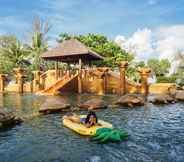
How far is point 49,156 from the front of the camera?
1059 cm

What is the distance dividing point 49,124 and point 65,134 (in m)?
2.37

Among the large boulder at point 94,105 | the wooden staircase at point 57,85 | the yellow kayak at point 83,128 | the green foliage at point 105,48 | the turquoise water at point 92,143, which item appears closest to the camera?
the turquoise water at point 92,143

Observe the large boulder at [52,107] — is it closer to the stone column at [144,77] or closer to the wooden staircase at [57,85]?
the wooden staircase at [57,85]

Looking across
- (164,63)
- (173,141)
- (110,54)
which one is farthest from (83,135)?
(164,63)

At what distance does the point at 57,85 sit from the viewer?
31703 millimetres

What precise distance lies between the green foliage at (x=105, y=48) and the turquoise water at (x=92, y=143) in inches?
1055

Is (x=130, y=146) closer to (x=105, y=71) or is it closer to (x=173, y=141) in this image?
(x=173, y=141)

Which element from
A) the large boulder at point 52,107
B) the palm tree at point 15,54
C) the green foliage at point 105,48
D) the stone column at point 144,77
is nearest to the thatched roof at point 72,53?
the stone column at point 144,77

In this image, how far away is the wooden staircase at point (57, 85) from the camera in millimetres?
31156

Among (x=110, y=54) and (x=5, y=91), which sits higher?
(x=110, y=54)

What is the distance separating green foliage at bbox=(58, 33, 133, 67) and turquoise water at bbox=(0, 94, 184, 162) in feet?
87.9

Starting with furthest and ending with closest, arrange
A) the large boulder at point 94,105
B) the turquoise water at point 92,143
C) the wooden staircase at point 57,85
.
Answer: the wooden staircase at point 57,85, the large boulder at point 94,105, the turquoise water at point 92,143

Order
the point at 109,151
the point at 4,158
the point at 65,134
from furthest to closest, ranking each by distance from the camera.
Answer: the point at 65,134
the point at 109,151
the point at 4,158

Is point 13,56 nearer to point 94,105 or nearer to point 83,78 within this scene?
point 83,78
